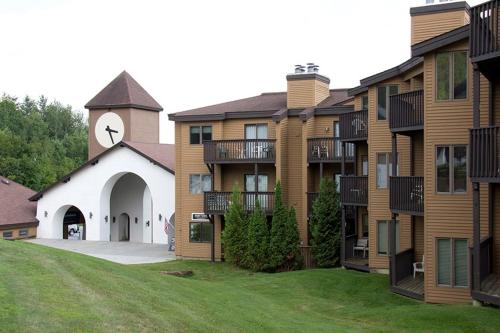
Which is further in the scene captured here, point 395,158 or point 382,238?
point 382,238

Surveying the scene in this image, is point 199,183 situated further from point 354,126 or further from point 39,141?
point 39,141

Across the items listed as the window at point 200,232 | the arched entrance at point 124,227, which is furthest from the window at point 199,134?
the arched entrance at point 124,227

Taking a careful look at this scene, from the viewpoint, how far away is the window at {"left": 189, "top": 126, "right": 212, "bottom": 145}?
3141cm

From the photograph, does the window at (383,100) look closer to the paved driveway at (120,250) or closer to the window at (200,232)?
the window at (200,232)

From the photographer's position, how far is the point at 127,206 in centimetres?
4300

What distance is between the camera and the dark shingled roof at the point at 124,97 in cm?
4786

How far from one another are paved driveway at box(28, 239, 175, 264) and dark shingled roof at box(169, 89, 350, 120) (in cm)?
726

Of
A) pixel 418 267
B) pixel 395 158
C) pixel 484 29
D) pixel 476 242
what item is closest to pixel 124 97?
pixel 395 158

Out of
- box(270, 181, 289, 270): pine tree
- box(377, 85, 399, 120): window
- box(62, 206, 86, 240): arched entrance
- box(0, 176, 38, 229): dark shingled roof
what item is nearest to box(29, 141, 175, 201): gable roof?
box(0, 176, 38, 229): dark shingled roof

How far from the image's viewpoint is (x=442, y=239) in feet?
57.2

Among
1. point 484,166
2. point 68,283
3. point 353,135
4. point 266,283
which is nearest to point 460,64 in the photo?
point 484,166

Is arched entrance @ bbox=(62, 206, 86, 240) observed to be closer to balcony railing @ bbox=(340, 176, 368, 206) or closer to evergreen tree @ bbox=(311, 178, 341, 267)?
evergreen tree @ bbox=(311, 178, 341, 267)

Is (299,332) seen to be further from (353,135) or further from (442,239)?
(353,135)

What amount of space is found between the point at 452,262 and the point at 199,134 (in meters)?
16.9
